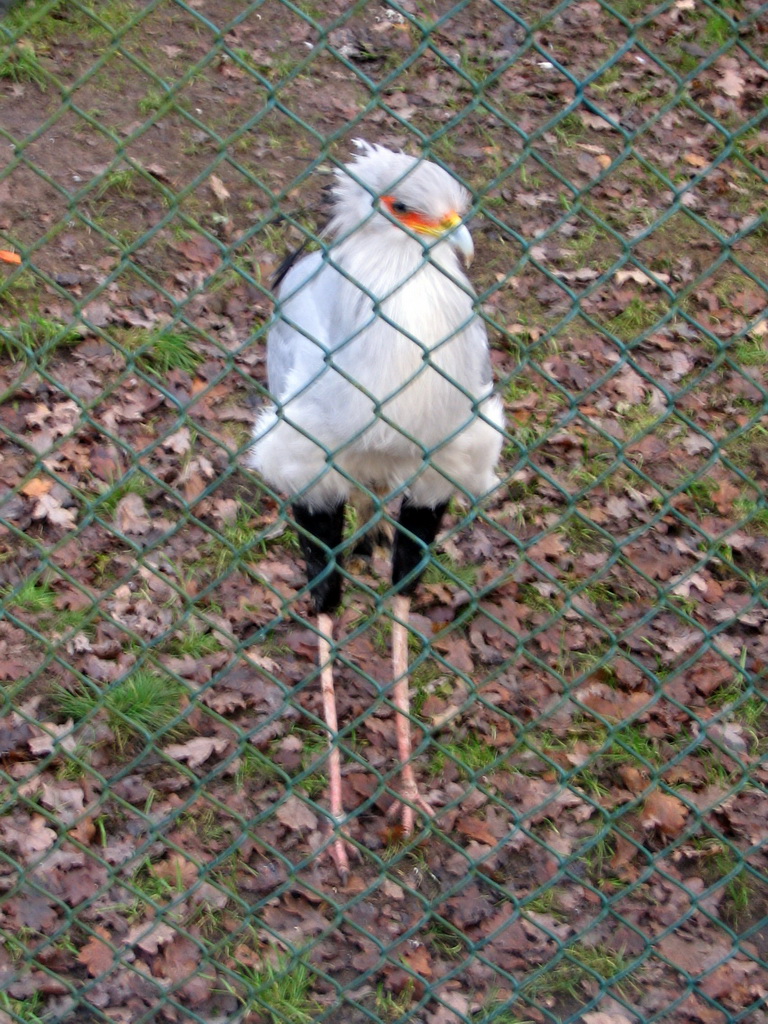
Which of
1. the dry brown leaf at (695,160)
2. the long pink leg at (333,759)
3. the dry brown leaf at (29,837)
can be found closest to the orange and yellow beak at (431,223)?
the long pink leg at (333,759)

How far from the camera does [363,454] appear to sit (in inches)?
127

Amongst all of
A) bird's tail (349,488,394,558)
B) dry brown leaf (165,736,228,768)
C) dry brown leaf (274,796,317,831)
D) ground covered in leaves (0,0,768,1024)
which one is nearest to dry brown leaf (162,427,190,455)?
ground covered in leaves (0,0,768,1024)

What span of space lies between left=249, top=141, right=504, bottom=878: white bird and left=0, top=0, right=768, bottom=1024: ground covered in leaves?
0.22 metres

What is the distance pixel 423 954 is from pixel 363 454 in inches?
56.6

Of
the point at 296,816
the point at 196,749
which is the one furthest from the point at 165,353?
the point at 296,816

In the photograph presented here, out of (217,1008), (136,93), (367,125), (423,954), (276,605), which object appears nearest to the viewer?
(217,1008)

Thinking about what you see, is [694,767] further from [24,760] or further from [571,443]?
[24,760]

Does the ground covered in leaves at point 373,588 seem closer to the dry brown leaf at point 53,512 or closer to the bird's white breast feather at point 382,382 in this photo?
the dry brown leaf at point 53,512

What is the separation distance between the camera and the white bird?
289 cm

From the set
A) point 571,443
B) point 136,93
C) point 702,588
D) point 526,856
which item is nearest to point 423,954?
point 526,856

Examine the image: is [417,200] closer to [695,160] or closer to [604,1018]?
[604,1018]

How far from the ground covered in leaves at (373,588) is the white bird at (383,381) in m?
0.22

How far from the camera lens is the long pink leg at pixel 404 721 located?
12.1 feet

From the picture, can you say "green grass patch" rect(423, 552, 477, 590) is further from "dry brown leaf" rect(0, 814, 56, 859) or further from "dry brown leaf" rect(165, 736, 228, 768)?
"dry brown leaf" rect(0, 814, 56, 859)
